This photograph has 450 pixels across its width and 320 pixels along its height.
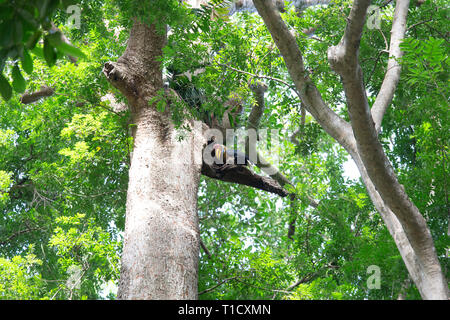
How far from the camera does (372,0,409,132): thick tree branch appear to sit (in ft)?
14.7

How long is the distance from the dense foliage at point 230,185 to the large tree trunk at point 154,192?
0.85 feet

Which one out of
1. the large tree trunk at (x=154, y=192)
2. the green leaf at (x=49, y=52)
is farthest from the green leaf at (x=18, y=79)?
the large tree trunk at (x=154, y=192)

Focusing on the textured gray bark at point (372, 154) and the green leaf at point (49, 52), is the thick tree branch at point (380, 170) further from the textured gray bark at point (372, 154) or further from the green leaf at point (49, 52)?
the green leaf at point (49, 52)

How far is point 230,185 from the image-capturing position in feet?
30.0

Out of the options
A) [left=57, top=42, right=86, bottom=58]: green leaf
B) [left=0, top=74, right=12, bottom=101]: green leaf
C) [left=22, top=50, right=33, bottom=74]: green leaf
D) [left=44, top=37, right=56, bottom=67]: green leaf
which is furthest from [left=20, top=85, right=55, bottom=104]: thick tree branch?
[left=57, top=42, right=86, bottom=58]: green leaf

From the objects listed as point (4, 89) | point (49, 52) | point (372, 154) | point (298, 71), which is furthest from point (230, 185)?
point (49, 52)

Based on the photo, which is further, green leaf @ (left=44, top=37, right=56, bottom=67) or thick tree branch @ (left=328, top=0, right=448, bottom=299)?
thick tree branch @ (left=328, top=0, right=448, bottom=299)

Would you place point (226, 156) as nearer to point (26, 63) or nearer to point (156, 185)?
point (156, 185)

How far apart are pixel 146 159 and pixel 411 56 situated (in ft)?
8.13

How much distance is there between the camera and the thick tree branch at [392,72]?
4.48 metres

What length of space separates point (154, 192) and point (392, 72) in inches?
100

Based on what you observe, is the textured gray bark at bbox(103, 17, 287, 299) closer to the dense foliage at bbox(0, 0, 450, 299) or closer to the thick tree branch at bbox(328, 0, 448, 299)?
the dense foliage at bbox(0, 0, 450, 299)

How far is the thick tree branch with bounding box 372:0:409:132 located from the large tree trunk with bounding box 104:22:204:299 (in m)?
1.79
